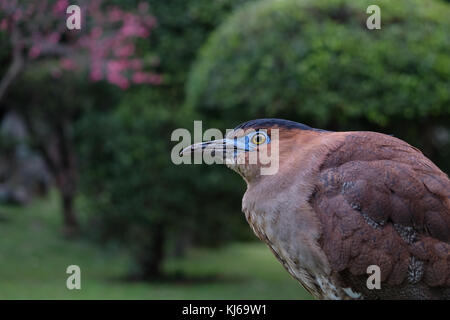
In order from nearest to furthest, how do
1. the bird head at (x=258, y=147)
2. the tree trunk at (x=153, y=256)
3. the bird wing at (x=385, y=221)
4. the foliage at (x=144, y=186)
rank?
the bird wing at (x=385, y=221) < the bird head at (x=258, y=147) < the foliage at (x=144, y=186) < the tree trunk at (x=153, y=256)

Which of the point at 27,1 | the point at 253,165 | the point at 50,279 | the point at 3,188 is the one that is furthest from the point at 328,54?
A: the point at 3,188

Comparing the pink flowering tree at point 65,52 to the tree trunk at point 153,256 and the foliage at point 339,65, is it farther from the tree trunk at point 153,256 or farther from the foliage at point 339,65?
the tree trunk at point 153,256

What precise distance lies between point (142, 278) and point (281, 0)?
5.68 metres

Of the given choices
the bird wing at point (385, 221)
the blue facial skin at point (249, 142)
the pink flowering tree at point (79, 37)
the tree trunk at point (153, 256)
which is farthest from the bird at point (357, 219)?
the tree trunk at point (153, 256)

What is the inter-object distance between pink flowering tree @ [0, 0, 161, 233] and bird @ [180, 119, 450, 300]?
507cm

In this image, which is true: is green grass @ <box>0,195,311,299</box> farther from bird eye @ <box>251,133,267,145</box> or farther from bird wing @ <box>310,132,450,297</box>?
bird wing @ <box>310,132,450,297</box>

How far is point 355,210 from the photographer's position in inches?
109

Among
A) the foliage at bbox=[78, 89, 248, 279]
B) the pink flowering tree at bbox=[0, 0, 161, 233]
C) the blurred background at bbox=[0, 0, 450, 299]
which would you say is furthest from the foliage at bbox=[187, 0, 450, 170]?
the pink flowering tree at bbox=[0, 0, 161, 233]

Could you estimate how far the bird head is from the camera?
297cm

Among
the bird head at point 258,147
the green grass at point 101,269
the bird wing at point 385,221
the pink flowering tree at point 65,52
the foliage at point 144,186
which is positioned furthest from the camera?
the foliage at point 144,186

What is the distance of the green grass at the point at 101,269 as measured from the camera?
973cm

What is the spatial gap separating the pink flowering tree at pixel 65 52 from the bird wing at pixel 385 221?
5.21 metres

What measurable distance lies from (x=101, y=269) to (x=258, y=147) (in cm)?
1049
